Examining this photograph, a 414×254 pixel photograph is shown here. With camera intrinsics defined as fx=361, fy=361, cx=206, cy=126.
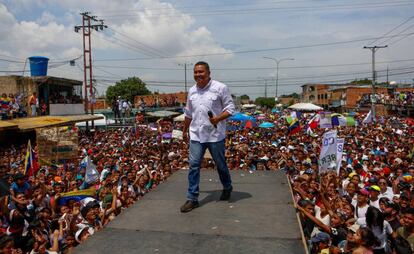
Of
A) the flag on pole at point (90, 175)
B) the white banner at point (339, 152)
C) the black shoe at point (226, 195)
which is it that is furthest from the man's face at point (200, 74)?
the flag on pole at point (90, 175)

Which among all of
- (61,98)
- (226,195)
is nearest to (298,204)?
(226,195)

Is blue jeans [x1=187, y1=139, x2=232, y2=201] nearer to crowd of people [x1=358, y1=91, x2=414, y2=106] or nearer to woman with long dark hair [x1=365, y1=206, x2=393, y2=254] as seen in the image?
woman with long dark hair [x1=365, y1=206, x2=393, y2=254]

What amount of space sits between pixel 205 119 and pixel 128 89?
59.6 metres

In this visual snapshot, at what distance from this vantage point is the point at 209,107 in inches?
150

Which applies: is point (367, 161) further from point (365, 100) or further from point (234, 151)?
point (365, 100)

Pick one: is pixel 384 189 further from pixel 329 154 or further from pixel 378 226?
pixel 378 226

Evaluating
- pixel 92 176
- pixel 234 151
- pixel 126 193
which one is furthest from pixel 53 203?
pixel 234 151

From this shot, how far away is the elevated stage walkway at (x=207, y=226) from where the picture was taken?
2846mm

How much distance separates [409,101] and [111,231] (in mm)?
34439

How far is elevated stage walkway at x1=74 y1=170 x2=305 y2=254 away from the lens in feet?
9.34

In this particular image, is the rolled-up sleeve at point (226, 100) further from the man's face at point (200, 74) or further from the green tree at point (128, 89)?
the green tree at point (128, 89)

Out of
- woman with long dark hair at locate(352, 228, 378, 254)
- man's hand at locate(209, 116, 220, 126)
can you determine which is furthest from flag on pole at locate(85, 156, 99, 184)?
woman with long dark hair at locate(352, 228, 378, 254)

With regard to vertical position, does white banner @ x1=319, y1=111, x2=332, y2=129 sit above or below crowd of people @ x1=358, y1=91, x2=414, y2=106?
below

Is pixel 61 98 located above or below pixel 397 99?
below
